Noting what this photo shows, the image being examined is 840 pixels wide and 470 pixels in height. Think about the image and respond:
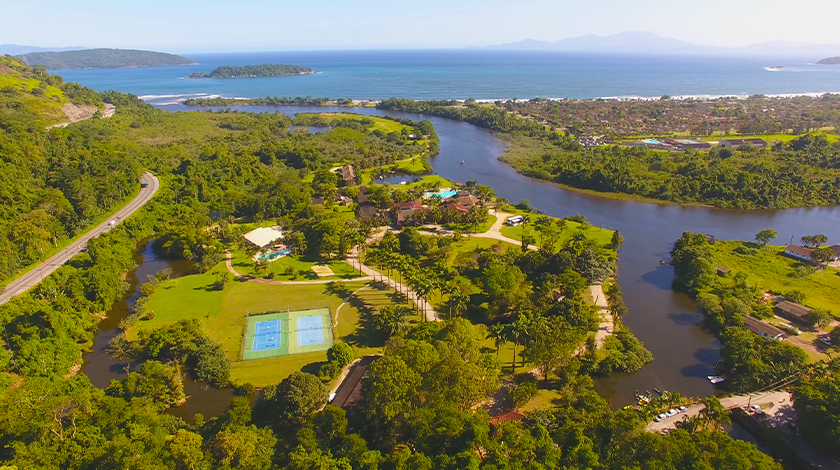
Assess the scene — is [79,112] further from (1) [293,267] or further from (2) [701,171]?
(2) [701,171]

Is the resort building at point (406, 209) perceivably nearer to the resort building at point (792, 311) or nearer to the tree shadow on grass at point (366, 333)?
the tree shadow on grass at point (366, 333)

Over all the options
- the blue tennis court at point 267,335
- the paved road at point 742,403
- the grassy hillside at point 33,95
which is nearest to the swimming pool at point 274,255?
the blue tennis court at point 267,335

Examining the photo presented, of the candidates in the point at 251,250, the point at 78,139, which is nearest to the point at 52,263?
the point at 251,250

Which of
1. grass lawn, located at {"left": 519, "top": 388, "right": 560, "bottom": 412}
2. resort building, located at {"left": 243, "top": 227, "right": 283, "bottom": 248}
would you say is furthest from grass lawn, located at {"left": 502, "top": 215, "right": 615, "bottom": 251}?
resort building, located at {"left": 243, "top": 227, "right": 283, "bottom": 248}

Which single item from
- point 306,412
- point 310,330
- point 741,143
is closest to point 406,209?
point 310,330

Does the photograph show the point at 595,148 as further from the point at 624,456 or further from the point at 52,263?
the point at 52,263
